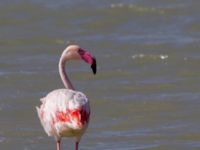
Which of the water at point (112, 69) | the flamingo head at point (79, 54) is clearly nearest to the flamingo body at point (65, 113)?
the flamingo head at point (79, 54)

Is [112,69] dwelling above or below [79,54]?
below

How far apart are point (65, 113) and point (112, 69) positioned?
5526mm

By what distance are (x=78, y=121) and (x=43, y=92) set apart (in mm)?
4604

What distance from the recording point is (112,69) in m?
14.5

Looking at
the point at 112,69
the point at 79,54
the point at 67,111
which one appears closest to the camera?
the point at 67,111

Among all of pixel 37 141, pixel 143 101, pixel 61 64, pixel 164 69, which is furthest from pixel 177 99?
pixel 61 64

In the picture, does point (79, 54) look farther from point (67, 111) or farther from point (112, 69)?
point (112, 69)

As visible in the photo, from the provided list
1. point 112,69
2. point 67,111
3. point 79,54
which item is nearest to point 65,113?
point 67,111

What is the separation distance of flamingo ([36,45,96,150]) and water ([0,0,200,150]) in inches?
62.9

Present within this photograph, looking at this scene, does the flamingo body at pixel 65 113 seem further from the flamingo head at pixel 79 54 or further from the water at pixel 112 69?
the water at pixel 112 69

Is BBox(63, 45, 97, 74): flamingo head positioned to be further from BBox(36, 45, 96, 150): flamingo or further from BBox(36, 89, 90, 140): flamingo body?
BBox(36, 89, 90, 140): flamingo body

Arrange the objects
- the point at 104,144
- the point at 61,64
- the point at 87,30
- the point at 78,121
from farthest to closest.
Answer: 1. the point at 87,30
2. the point at 104,144
3. the point at 61,64
4. the point at 78,121

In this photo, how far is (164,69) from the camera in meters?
14.4

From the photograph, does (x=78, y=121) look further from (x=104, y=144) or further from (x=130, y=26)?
(x=130, y=26)
